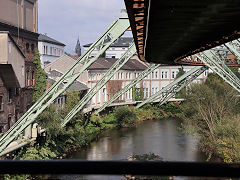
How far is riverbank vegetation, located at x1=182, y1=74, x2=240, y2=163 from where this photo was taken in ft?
67.4

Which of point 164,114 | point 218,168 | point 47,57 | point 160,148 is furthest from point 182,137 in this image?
point 47,57

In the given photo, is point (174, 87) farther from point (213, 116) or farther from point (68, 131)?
point (68, 131)

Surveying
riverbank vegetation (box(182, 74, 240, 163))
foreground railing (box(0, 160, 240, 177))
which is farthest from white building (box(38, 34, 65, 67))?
foreground railing (box(0, 160, 240, 177))

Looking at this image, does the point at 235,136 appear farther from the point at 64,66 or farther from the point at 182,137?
the point at 64,66

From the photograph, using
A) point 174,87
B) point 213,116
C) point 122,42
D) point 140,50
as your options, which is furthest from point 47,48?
point 140,50

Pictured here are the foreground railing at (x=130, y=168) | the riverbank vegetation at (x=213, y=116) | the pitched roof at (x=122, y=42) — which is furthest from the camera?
the pitched roof at (x=122, y=42)

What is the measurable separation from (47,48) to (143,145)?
127 ft

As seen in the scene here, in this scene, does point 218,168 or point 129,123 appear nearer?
point 218,168

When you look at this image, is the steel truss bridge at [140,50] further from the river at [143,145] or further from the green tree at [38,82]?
the green tree at [38,82]

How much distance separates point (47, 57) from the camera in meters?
63.5

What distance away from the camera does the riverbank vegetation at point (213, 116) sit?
2053 cm

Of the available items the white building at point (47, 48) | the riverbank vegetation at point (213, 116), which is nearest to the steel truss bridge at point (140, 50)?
the riverbank vegetation at point (213, 116)

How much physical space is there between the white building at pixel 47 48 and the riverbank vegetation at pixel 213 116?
3347cm

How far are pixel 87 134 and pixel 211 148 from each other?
12194 mm
